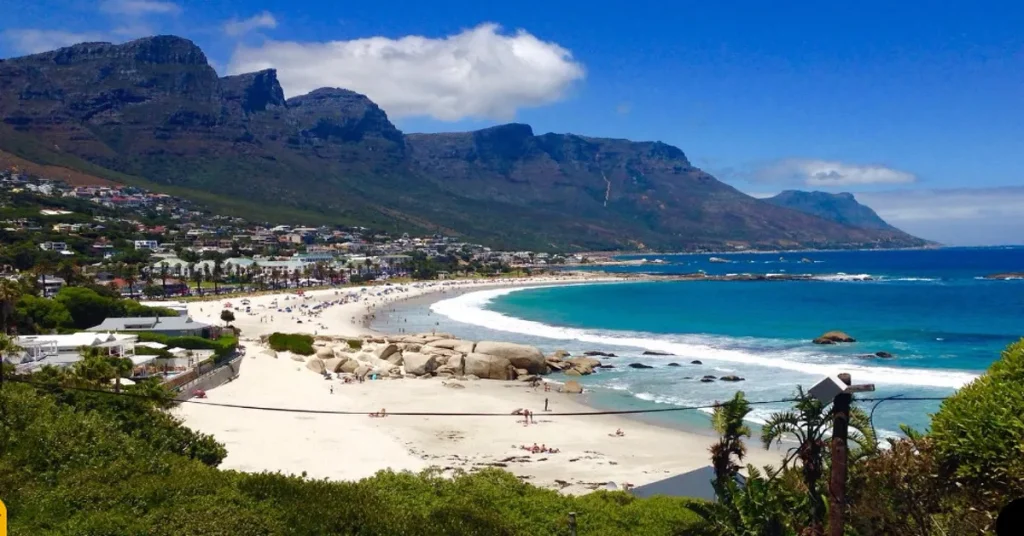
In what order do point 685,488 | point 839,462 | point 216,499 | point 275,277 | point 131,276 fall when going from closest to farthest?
point 839,462
point 216,499
point 685,488
point 131,276
point 275,277

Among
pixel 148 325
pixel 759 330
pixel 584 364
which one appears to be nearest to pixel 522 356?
pixel 584 364

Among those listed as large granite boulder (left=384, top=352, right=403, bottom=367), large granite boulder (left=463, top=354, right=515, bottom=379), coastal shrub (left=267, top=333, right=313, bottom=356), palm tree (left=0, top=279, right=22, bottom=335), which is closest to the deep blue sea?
large granite boulder (left=463, top=354, right=515, bottom=379)

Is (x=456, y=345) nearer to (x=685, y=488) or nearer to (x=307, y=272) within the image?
(x=685, y=488)

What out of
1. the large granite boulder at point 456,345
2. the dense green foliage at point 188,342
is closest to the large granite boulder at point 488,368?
the large granite boulder at point 456,345

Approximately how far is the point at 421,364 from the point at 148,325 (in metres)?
16.8

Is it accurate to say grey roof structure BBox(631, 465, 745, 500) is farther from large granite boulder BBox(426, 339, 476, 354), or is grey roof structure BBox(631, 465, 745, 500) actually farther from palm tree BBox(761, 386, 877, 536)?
large granite boulder BBox(426, 339, 476, 354)

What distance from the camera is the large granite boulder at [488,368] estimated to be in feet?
129

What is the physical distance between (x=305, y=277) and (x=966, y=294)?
93.8m

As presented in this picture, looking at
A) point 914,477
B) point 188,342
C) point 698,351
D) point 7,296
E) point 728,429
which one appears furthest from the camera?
point 698,351

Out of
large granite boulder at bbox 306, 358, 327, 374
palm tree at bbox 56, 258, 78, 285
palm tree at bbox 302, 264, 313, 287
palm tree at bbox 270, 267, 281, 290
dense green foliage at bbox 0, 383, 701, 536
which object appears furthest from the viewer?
palm tree at bbox 302, 264, 313, 287

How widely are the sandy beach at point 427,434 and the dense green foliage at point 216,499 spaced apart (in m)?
4.73

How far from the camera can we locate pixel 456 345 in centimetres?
4503

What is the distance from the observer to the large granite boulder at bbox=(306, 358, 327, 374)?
129ft

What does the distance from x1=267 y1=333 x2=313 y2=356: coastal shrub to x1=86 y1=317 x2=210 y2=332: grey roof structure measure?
4.21 meters
